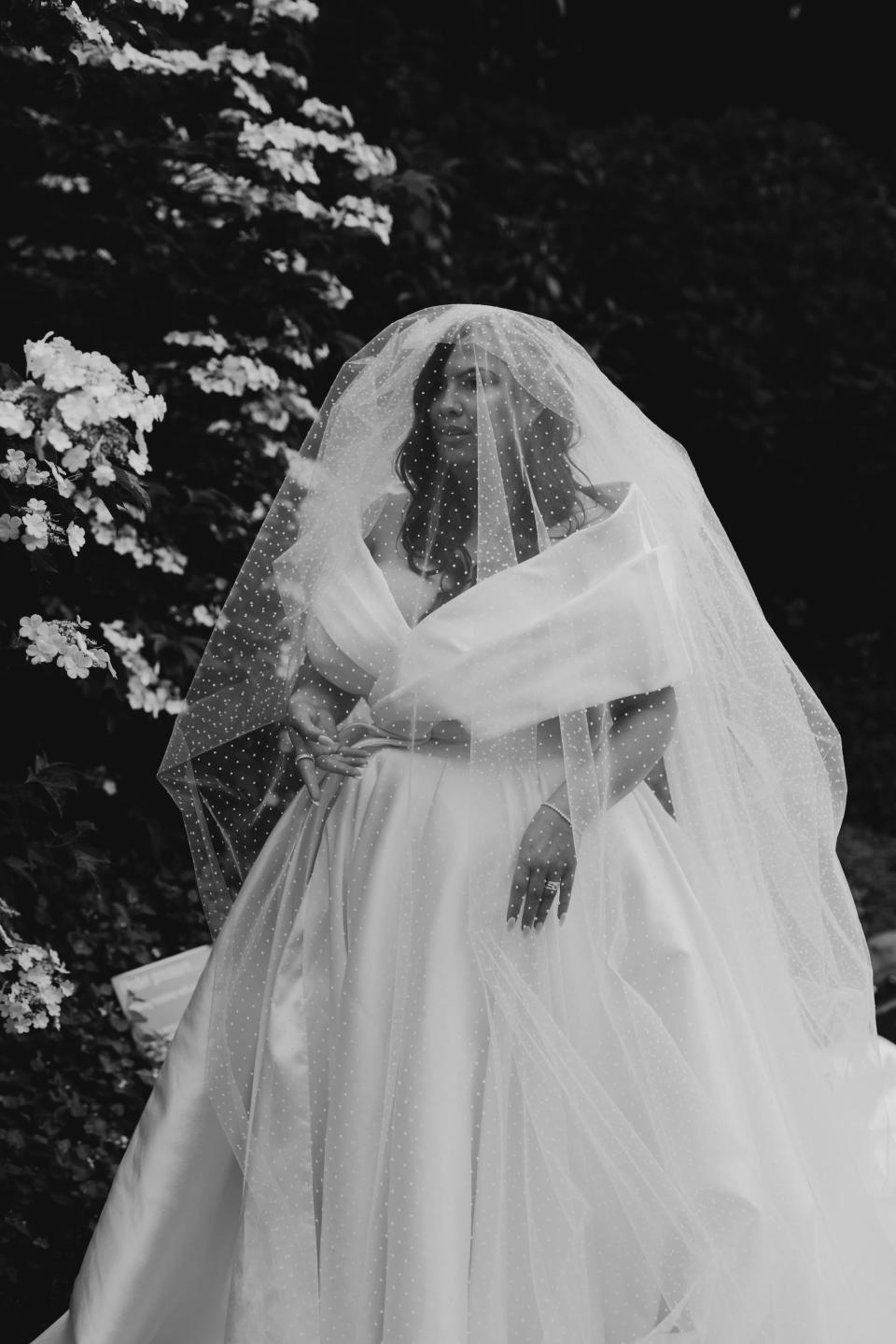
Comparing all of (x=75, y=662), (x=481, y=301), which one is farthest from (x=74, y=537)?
(x=481, y=301)

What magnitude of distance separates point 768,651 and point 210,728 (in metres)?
1.14

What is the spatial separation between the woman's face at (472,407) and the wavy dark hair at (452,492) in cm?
3

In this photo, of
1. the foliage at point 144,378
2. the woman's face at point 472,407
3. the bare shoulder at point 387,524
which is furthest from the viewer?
the foliage at point 144,378

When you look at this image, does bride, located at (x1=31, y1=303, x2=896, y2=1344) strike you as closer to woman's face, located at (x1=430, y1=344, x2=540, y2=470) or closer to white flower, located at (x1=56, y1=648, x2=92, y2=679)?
woman's face, located at (x1=430, y1=344, x2=540, y2=470)

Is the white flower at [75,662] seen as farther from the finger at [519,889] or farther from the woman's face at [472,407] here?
the finger at [519,889]

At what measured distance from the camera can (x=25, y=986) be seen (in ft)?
8.87

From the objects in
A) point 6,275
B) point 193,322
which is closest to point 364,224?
point 193,322

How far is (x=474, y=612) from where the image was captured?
235cm

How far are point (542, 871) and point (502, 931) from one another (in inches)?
5.4

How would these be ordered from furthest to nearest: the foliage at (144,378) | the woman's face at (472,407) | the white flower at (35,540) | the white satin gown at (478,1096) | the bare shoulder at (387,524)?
the foliage at (144,378) < the bare shoulder at (387,524) < the woman's face at (472,407) < the white flower at (35,540) < the white satin gown at (478,1096)

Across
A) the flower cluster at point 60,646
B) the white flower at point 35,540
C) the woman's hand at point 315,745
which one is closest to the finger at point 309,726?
the woman's hand at point 315,745

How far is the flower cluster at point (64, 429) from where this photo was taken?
2.21 m

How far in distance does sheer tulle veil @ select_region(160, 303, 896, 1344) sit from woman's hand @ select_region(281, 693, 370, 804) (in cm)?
7

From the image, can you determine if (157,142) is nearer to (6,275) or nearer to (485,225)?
(6,275)
